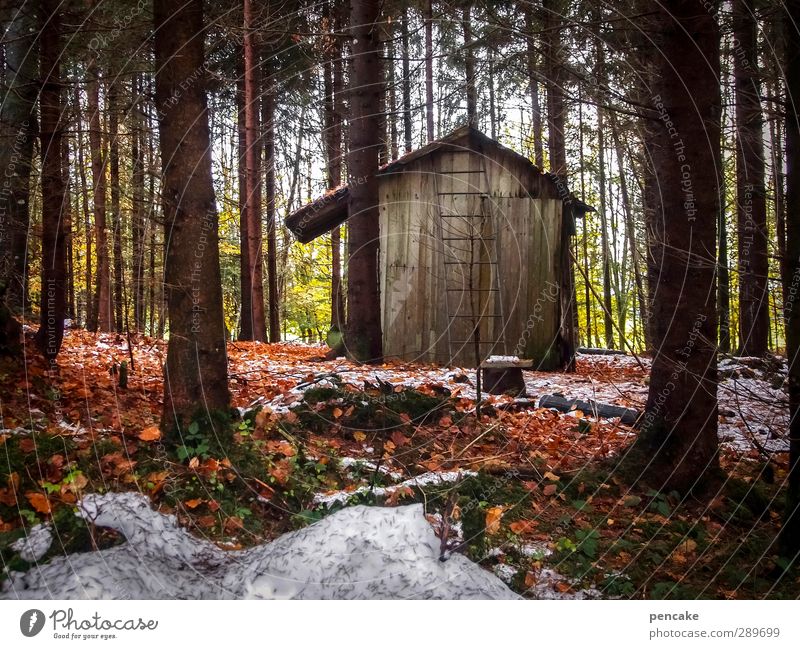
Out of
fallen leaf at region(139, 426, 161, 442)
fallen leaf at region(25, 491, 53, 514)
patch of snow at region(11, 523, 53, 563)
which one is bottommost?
patch of snow at region(11, 523, 53, 563)

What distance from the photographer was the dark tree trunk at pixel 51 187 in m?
5.35

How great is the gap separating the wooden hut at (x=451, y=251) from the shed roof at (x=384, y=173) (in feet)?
0.07

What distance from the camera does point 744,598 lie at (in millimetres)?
3369

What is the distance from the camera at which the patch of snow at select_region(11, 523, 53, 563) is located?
2.91 meters

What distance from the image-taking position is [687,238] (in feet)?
14.9

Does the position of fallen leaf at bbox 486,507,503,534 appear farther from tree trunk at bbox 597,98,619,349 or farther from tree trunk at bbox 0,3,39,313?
tree trunk at bbox 0,3,39,313

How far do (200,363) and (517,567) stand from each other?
8.81 feet

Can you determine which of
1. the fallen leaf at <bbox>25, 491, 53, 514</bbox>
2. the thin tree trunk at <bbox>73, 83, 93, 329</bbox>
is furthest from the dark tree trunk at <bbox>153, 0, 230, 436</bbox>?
the thin tree trunk at <bbox>73, 83, 93, 329</bbox>

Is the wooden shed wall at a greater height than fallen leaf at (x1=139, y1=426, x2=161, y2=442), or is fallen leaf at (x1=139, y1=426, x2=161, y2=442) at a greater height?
the wooden shed wall

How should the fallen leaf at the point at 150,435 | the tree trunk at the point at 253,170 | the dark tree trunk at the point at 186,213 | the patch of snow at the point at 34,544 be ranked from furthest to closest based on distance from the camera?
the tree trunk at the point at 253,170, the dark tree trunk at the point at 186,213, the fallen leaf at the point at 150,435, the patch of snow at the point at 34,544

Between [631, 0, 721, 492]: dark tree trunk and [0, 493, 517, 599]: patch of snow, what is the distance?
2264mm

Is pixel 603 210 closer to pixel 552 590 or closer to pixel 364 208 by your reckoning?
pixel 552 590

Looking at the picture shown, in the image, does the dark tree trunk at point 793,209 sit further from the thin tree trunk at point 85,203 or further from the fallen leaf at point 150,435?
the thin tree trunk at point 85,203

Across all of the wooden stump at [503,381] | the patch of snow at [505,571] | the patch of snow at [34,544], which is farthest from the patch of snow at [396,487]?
the wooden stump at [503,381]
